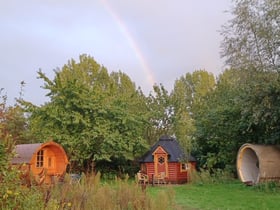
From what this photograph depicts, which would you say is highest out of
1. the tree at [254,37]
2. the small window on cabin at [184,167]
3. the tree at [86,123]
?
the tree at [254,37]

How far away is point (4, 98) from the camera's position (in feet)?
15.3

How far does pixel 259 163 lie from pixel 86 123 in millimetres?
10831

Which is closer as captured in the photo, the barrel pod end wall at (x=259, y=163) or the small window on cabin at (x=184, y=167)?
the barrel pod end wall at (x=259, y=163)

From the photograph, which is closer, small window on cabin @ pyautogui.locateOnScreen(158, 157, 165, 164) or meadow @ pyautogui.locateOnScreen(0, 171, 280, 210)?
meadow @ pyautogui.locateOnScreen(0, 171, 280, 210)

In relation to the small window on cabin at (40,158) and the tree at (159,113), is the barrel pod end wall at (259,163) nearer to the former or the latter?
the small window on cabin at (40,158)

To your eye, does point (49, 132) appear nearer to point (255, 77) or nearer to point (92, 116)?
point (92, 116)

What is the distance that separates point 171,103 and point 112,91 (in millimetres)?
8350

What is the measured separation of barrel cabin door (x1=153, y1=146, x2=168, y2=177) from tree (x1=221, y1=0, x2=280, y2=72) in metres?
9.10

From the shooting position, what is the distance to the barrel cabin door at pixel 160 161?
23.9m

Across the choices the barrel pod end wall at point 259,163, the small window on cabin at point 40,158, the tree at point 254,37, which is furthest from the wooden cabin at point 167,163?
the tree at point 254,37

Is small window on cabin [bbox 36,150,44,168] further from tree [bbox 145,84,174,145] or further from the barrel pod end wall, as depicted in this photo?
tree [bbox 145,84,174,145]

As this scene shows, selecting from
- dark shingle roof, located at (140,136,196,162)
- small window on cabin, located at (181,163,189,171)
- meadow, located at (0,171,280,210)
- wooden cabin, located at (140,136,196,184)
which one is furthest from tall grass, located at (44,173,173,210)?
dark shingle roof, located at (140,136,196,162)

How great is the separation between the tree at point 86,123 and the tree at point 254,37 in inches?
367

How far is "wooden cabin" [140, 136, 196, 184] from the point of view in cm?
2350
